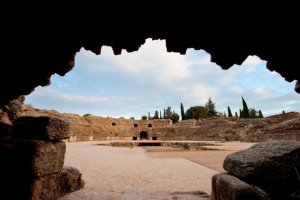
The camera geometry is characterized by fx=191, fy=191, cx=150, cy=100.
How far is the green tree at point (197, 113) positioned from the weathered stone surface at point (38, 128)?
6720 cm

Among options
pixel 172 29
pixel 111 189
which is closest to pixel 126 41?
pixel 172 29

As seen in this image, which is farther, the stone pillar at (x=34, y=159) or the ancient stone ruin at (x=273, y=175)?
the stone pillar at (x=34, y=159)

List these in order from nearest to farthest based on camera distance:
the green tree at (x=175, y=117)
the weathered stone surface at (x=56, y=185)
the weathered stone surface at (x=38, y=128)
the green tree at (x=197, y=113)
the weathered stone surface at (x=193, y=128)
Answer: the weathered stone surface at (x=56, y=185), the weathered stone surface at (x=38, y=128), the weathered stone surface at (x=193, y=128), the green tree at (x=197, y=113), the green tree at (x=175, y=117)

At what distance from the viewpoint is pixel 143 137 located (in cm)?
5909

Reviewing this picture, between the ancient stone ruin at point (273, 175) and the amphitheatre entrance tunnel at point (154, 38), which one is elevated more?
the amphitheatre entrance tunnel at point (154, 38)

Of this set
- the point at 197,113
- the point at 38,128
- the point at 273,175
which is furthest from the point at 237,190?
the point at 197,113

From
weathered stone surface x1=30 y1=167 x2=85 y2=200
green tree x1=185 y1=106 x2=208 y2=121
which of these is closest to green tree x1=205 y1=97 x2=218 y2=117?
green tree x1=185 y1=106 x2=208 y2=121

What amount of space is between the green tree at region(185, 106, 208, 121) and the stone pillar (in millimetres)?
67053

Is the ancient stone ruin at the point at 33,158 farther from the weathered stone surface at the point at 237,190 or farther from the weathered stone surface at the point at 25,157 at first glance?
the weathered stone surface at the point at 237,190

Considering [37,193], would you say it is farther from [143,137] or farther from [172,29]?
[143,137]

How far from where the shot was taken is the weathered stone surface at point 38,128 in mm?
3838

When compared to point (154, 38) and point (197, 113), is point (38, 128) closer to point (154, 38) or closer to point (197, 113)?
point (154, 38)

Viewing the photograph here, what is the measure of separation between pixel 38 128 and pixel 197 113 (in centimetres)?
→ 6773

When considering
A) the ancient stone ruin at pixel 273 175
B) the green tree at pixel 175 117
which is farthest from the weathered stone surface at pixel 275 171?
the green tree at pixel 175 117
